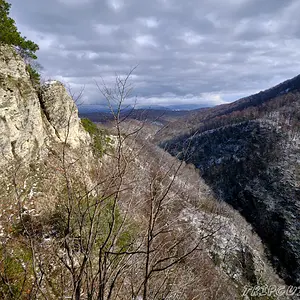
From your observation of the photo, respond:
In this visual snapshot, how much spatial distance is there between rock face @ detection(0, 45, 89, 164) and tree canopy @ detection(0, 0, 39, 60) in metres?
0.73

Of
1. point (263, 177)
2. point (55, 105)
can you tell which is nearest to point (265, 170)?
point (263, 177)

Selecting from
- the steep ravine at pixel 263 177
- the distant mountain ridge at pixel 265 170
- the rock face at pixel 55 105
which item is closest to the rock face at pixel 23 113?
the rock face at pixel 55 105

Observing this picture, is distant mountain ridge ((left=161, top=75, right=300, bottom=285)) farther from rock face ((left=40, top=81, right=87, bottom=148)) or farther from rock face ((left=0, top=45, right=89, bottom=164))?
rock face ((left=0, top=45, right=89, bottom=164))

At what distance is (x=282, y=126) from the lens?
96938 millimetres

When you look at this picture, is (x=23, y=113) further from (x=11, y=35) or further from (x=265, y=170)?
(x=265, y=170)

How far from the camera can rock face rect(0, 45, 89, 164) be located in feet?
48.0

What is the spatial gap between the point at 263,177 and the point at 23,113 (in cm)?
8256

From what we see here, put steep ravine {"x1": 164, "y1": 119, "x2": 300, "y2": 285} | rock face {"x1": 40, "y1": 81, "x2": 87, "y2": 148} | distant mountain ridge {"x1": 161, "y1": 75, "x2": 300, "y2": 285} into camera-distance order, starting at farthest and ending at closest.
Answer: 1. distant mountain ridge {"x1": 161, "y1": 75, "x2": 300, "y2": 285}
2. steep ravine {"x1": 164, "y1": 119, "x2": 300, "y2": 285}
3. rock face {"x1": 40, "y1": 81, "x2": 87, "y2": 148}

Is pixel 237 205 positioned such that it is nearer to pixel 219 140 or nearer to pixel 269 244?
pixel 269 244

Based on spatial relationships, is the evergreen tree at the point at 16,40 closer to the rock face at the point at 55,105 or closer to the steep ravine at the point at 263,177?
the rock face at the point at 55,105

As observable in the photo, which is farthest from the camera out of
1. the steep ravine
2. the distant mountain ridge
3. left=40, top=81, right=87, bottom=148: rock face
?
the distant mountain ridge

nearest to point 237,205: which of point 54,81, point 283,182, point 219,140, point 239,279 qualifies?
point 283,182

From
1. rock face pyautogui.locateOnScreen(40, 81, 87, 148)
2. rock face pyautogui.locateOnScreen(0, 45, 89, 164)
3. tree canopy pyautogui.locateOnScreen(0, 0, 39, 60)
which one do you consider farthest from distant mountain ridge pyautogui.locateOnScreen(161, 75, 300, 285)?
tree canopy pyautogui.locateOnScreen(0, 0, 39, 60)

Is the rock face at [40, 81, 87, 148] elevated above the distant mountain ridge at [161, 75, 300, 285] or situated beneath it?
elevated above
